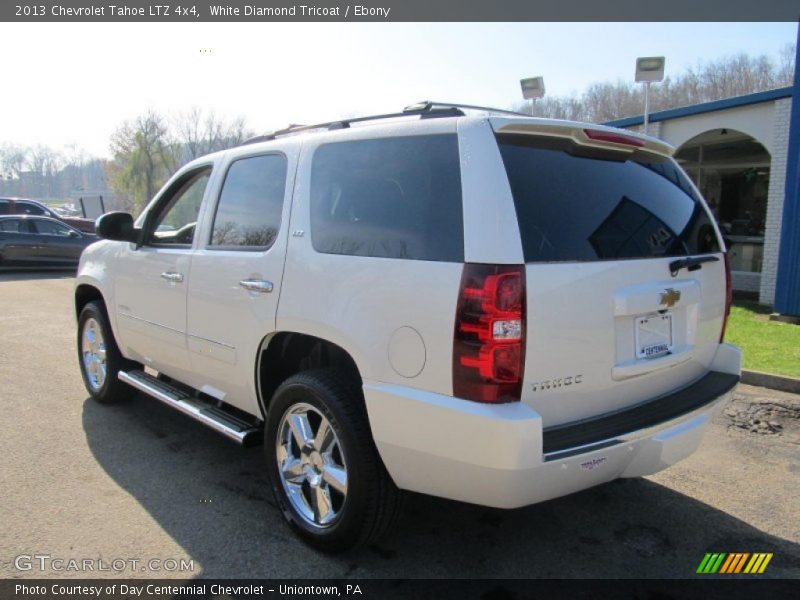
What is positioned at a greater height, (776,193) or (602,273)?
(776,193)

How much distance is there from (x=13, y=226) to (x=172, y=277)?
15.4 m

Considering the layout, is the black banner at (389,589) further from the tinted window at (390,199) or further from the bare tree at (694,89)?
the bare tree at (694,89)

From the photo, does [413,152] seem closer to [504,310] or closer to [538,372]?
[504,310]

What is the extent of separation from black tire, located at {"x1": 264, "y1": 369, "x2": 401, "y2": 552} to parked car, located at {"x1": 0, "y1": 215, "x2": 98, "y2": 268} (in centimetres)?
1622

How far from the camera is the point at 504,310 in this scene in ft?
7.52

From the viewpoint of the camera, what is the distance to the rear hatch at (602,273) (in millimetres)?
2418

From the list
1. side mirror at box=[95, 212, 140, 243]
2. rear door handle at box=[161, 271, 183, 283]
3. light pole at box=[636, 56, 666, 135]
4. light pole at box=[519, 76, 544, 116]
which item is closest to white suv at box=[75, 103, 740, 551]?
rear door handle at box=[161, 271, 183, 283]

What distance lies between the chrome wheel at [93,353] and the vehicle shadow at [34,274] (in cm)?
1178

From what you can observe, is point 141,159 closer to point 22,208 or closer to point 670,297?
point 22,208

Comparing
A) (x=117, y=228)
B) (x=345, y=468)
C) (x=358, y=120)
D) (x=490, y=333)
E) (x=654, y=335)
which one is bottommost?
(x=345, y=468)

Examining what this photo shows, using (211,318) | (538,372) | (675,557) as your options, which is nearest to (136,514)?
(211,318)

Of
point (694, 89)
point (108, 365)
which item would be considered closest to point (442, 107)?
point (108, 365)

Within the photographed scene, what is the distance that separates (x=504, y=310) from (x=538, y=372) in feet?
0.99

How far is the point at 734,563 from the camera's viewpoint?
2.93 m
